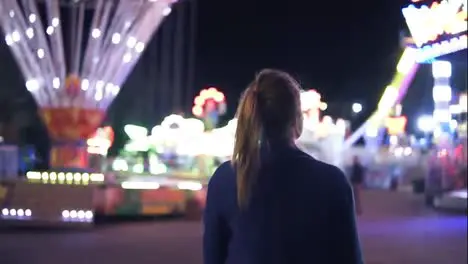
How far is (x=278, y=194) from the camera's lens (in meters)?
2.76

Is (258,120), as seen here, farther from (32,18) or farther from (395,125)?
(395,125)

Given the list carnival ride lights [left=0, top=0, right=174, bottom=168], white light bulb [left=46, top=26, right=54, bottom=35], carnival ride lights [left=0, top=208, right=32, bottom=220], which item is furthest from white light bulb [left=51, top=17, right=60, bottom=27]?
carnival ride lights [left=0, top=208, right=32, bottom=220]

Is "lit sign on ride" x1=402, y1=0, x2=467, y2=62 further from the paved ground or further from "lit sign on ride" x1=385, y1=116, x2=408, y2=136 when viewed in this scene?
"lit sign on ride" x1=385, y1=116, x2=408, y2=136

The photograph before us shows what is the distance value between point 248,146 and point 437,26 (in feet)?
79.1

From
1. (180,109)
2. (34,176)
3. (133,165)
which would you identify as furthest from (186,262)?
(180,109)

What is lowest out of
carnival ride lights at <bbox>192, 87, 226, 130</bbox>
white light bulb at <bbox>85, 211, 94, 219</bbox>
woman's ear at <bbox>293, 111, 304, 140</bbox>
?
white light bulb at <bbox>85, 211, 94, 219</bbox>

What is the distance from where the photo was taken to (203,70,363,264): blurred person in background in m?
2.72

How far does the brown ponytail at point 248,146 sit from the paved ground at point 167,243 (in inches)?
366

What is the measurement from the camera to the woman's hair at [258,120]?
275cm

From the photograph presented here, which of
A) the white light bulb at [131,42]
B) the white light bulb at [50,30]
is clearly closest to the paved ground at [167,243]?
the white light bulb at [131,42]

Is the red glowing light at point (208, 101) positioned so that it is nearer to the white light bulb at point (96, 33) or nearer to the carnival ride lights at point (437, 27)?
the carnival ride lights at point (437, 27)

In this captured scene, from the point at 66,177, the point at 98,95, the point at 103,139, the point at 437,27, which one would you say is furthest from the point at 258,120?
the point at 103,139

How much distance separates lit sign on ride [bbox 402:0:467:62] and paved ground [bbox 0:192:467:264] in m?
6.65

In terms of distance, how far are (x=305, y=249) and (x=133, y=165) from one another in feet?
117
